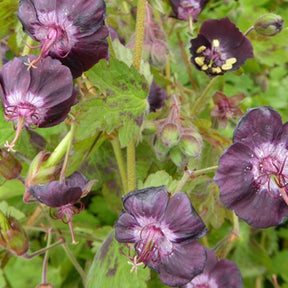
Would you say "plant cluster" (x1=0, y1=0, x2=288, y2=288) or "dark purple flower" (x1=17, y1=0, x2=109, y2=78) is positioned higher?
"dark purple flower" (x1=17, y1=0, x2=109, y2=78)

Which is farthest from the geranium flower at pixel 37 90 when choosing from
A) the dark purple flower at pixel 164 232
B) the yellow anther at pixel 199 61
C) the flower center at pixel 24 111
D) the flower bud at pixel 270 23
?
the flower bud at pixel 270 23

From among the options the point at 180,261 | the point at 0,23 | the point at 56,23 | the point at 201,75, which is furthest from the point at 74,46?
the point at 201,75

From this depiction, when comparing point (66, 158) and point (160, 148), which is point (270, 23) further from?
point (66, 158)

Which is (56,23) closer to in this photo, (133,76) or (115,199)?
(133,76)

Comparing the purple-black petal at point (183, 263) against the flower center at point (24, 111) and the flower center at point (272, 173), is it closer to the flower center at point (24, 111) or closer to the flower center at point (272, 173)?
the flower center at point (272, 173)

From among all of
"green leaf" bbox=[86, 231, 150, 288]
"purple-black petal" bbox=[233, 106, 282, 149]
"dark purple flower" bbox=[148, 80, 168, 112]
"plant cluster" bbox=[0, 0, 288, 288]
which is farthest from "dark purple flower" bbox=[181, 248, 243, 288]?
"dark purple flower" bbox=[148, 80, 168, 112]

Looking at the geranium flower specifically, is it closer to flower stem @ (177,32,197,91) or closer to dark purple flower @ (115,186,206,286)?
dark purple flower @ (115,186,206,286)
